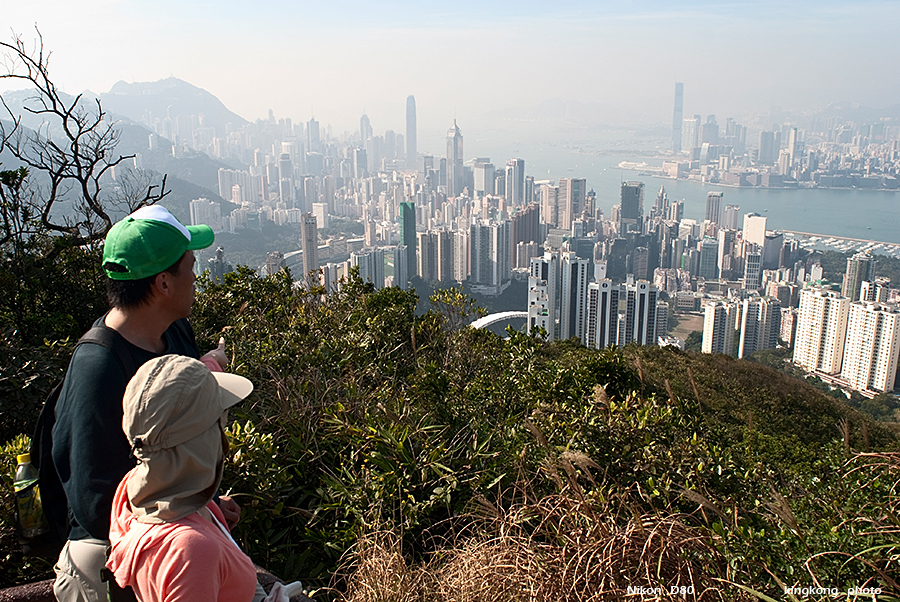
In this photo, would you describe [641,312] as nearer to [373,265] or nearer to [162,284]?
[373,265]

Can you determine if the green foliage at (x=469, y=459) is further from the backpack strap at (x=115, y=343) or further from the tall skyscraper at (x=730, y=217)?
the tall skyscraper at (x=730, y=217)

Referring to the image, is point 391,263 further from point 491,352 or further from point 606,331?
point 491,352

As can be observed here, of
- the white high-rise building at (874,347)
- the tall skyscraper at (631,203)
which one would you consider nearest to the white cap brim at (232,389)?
the white high-rise building at (874,347)

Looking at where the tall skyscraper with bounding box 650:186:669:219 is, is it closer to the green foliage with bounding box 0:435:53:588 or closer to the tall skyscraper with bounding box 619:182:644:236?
the tall skyscraper with bounding box 619:182:644:236

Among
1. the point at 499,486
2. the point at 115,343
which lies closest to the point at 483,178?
the point at 499,486

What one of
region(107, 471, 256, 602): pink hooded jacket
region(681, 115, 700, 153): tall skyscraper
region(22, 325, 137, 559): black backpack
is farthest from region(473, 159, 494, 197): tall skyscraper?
region(107, 471, 256, 602): pink hooded jacket

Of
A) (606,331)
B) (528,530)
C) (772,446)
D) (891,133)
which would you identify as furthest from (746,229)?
(891,133)
